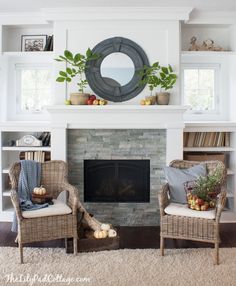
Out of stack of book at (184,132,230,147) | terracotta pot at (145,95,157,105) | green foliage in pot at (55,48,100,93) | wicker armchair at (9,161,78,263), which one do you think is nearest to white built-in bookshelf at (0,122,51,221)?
green foliage in pot at (55,48,100,93)

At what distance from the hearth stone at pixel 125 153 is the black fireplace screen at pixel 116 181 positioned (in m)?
0.07

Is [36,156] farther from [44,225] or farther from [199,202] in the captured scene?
[199,202]

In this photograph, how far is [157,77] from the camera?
4.32m

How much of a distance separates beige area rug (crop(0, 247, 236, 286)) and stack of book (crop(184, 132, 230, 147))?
1.43 metres

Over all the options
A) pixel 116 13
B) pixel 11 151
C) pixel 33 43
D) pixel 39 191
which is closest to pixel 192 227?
pixel 39 191

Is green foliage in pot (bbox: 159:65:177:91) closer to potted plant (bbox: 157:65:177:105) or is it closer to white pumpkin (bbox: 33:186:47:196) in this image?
potted plant (bbox: 157:65:177:105)

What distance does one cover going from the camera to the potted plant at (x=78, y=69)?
4.26 meters

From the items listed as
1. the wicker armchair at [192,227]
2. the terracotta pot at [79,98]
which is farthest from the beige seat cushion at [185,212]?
the terracotta pot at [79,98]

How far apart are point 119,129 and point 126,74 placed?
0.65 metres

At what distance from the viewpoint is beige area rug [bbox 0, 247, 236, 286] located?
298 centimetres

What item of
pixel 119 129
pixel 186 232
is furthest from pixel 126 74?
pixel 186 232

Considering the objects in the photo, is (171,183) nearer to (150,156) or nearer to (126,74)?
(150,156)

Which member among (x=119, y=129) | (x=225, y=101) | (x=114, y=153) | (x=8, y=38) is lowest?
(x=114, y=153)

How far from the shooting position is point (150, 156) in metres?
4.48
